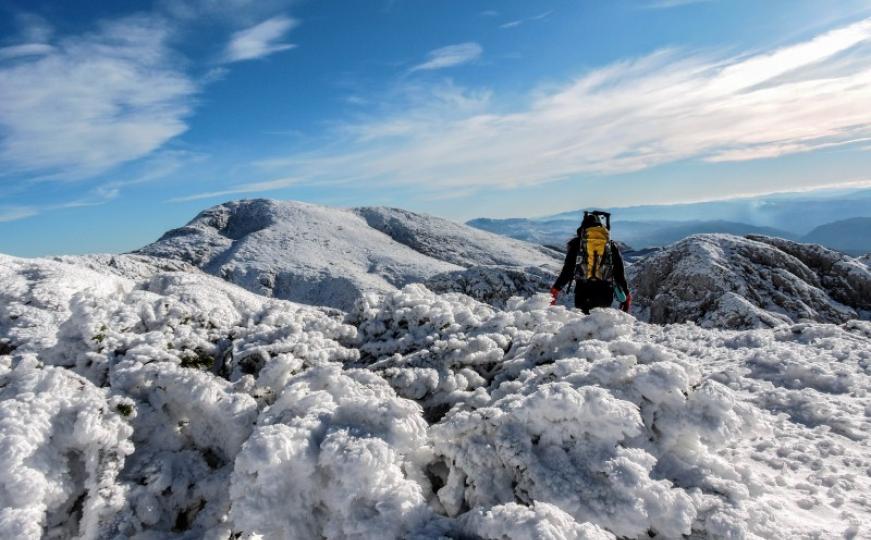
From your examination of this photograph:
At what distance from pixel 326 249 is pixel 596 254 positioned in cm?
4536

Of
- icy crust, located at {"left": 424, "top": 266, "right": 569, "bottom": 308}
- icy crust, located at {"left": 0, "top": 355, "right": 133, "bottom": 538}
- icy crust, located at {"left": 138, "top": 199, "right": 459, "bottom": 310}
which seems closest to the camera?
icy crust, located at {"left": 0, "top": 355, "right": 133, "bottom": 538}

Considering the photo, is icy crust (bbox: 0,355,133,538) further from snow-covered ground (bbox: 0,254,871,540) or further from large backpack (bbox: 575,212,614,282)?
large backpack (bbox: 575,212,614,282)

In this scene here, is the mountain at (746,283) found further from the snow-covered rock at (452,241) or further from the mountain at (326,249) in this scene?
the snow-covered rock at (452,241)

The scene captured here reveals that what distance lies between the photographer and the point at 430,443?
5078 millimetres

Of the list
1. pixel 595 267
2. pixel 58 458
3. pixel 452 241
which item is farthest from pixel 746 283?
pixel 452 241

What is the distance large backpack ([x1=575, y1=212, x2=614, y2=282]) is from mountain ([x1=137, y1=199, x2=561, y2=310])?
29473 millimetres

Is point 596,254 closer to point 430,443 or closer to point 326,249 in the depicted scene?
point 430,443

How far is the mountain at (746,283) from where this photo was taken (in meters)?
20.7

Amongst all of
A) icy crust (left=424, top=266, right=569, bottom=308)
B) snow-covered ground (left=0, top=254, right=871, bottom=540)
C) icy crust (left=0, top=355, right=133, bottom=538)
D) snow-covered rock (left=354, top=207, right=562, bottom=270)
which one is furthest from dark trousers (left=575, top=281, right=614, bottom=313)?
snow-covered rock (left=354, top=207, right=562, bottom=270)

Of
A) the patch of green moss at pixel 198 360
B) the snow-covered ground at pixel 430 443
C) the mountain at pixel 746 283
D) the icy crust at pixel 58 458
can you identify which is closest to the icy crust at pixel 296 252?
the mountain at pixel 746 283

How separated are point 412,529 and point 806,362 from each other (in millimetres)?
7351

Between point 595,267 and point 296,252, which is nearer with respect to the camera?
point 595,267

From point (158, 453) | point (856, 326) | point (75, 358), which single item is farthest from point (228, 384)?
point (856, 326)

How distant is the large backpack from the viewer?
10672 millimetres
